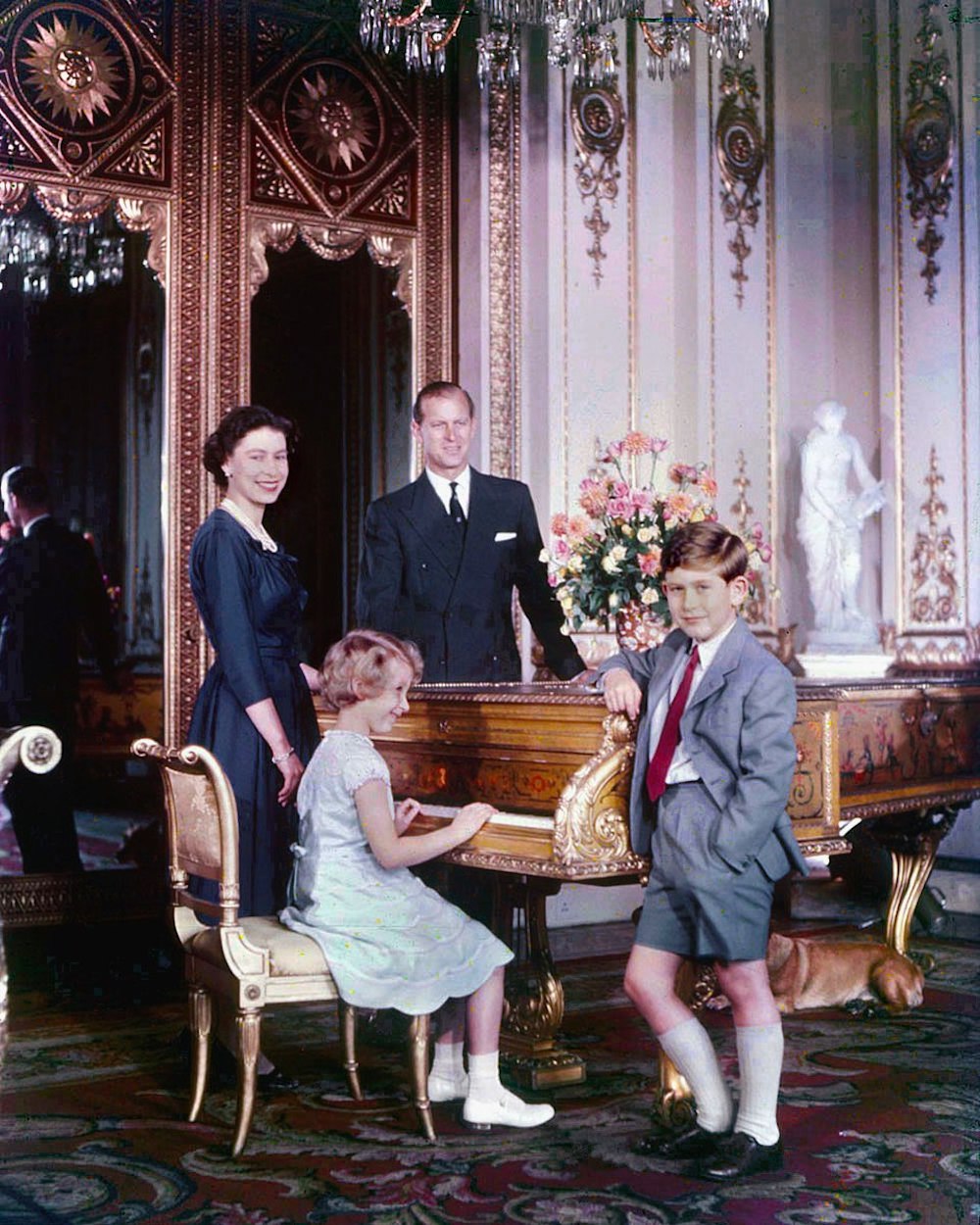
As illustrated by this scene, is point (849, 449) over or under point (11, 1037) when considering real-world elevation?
over

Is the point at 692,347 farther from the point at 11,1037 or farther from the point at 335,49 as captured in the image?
the point at 11,1037

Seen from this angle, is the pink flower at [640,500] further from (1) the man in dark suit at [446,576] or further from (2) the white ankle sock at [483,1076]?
(2) the white ankle sock at [483,1076]

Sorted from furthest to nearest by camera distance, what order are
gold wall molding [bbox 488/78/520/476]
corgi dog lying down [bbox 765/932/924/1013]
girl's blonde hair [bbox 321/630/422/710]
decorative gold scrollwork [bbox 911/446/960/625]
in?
decorative gold scrollwork [bbox 911/446/960/625] < gold wall molding [bbox 488/78/520/476] < corgi dog lying down [bbox 765/932/924/1013] < girl's blonde hair [bbox 321/630/422/710]

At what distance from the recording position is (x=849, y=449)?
7258mm

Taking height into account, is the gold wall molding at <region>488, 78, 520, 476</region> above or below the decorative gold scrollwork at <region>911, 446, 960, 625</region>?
above

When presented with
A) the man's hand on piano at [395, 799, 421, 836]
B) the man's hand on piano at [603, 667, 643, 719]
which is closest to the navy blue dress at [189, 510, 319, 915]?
the man's hand on piano at [395, 799, 421, 836]

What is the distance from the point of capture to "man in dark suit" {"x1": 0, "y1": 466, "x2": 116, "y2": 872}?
19.6 feet

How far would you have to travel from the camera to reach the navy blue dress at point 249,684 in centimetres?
395

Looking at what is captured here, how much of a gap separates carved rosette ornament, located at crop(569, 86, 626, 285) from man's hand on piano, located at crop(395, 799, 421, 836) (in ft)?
11.7

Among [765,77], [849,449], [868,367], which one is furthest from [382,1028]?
[765,77]

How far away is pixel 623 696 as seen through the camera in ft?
11.3

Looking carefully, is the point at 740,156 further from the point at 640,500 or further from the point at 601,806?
the point at 601,806

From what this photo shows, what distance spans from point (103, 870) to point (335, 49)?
339 centimetres

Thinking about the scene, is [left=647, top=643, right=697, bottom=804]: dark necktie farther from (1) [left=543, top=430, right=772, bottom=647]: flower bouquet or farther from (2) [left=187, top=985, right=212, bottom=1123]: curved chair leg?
(2) [left=187, top=985, right=212, bottom=1123]: curved chair leg
